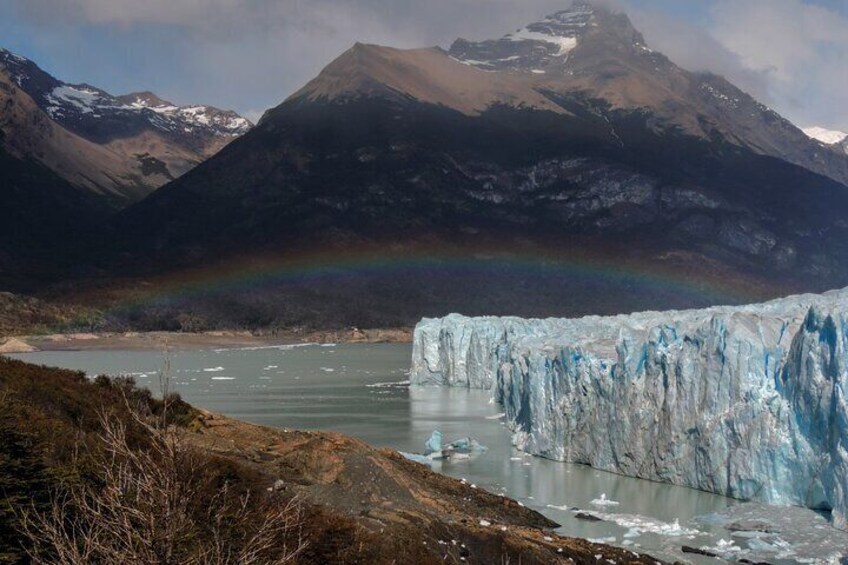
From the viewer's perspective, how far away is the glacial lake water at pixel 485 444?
19750 millimetres

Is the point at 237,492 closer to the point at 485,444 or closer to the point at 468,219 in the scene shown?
the point at 485,444

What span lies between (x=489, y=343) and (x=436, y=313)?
7962cm

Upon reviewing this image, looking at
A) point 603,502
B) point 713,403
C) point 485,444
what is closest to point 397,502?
point 603,502

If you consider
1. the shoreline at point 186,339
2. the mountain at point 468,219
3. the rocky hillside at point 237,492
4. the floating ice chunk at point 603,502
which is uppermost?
the mountain at point 468,219

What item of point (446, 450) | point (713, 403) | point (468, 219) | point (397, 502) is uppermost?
point (468, 219)

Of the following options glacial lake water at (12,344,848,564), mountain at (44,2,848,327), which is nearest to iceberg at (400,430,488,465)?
glacial lake water at (12,344,848,564)

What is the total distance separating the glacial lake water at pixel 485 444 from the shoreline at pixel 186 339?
15.7 meters

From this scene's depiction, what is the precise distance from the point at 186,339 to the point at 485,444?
274 ft

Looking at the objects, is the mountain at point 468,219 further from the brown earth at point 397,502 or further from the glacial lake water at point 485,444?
the brown earth at point 397,502

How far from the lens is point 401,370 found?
72.3 metres

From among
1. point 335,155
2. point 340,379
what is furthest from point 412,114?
point 340,379

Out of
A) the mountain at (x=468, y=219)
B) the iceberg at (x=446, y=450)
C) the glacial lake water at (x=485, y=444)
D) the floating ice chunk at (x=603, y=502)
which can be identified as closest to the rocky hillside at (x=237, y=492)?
the glacial lake water at (x=485, y=444)

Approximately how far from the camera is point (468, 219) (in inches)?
6599

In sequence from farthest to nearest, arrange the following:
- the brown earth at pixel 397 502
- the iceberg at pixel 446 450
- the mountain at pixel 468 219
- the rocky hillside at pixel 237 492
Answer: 1. the mountain at pixel 468 219
2. the iceberg at pixel 446 450
3. the brown earth at pixel 397 502
4. the rocky hillside at pixel 237 492
